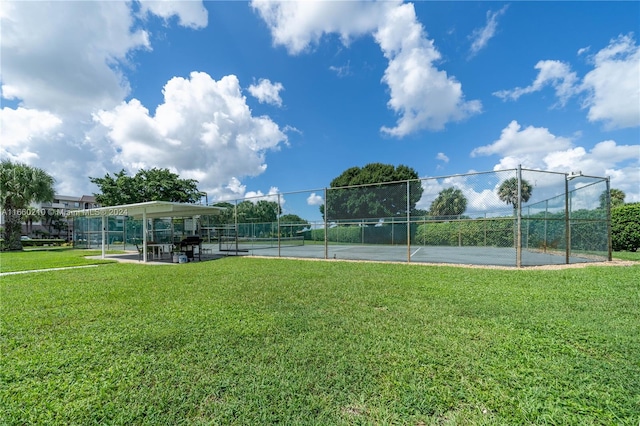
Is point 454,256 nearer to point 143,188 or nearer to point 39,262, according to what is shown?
point 39,262

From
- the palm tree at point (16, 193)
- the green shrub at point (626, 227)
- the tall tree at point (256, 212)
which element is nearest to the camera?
the green shrub at point (626, 227)

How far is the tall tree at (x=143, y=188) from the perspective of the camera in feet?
79.5

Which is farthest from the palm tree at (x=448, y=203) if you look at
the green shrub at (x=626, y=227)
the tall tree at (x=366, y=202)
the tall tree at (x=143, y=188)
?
the tall tree at (x=143, y=188)

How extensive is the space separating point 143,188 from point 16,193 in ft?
26.3

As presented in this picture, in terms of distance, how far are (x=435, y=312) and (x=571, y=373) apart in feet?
5.91

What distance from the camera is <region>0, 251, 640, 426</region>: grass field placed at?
6.56ft

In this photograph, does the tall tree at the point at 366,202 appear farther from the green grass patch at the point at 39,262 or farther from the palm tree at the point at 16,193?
the palm tree at the point at 16,193

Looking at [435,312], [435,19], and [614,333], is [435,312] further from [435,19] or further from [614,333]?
[435,19]

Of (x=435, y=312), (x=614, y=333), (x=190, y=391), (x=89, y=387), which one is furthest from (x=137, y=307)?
(x=614, y=333)

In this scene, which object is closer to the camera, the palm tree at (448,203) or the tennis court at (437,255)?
the tennis court at (437,255)

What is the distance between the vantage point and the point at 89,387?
7.59ft

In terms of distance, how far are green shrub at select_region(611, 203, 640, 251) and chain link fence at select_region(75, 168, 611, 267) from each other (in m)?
4.02

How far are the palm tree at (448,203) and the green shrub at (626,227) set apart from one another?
7.66 metres

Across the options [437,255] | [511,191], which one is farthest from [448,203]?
[511,191]
